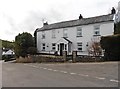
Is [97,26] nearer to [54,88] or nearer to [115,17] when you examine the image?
[115,17]

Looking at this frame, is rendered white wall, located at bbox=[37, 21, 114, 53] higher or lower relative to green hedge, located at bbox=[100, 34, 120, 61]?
higher

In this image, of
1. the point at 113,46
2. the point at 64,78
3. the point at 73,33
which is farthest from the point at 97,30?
the point at 64,78

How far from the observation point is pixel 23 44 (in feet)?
A: 157

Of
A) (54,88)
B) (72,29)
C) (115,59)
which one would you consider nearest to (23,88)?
(54,88)

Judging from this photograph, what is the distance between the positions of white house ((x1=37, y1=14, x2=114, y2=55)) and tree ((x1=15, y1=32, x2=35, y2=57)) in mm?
3551

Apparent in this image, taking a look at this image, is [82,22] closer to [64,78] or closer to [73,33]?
[73,33]

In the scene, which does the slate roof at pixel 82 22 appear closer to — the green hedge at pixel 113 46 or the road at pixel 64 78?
the green hedge at pixel 113 46

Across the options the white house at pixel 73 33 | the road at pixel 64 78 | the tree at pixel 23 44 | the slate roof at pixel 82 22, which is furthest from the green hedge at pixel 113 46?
the tree at pixel 23 44

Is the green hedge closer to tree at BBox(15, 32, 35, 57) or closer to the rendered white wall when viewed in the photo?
the rendered white wall

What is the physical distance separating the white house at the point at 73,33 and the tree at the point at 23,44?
355 centimetres

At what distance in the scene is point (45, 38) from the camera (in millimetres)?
50969

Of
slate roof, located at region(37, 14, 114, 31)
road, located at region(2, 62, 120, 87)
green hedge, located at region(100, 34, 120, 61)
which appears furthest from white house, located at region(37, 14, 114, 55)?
Result: road, located at region(2, 62, 120, 87)

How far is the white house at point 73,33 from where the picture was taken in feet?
128

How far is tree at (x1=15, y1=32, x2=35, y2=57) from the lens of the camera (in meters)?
47.5
